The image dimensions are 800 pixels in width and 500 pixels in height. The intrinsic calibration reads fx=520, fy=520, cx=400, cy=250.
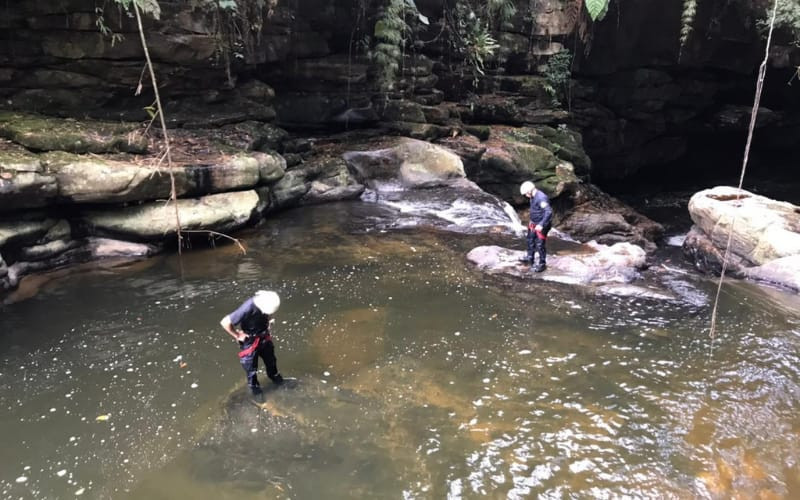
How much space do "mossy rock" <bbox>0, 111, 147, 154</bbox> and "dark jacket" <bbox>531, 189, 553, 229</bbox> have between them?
24.4ft

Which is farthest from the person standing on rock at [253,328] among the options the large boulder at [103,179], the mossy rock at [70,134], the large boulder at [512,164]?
the large boulder at [512,164]

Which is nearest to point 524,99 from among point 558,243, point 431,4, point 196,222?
point 431,4

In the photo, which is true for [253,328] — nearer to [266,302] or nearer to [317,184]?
[266,302]

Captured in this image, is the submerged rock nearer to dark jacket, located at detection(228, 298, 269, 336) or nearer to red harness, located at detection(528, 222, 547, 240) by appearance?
red harness, located at detection(528, 222, 547, 240)

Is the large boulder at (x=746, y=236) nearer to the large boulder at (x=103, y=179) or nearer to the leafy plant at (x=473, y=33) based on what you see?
the leafy plant at (x=473, y=33)

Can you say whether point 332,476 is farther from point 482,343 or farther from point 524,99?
point 524,99

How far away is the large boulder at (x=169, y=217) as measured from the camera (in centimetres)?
923

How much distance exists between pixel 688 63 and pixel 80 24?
17.7m

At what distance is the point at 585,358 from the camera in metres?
6.32

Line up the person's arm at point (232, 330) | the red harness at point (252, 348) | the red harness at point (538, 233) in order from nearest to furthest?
the person's arm at point (232, 330), the red harness at point (252, 348), the red harness at point (538, 233)

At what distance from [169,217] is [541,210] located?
21.7 feet

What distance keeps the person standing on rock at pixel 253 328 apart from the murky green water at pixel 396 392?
428 millimetres

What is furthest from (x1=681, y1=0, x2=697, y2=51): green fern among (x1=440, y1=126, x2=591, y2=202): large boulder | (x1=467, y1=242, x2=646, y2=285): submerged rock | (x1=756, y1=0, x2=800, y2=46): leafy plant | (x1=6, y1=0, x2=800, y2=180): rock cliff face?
(x1=467, y1=242, x2=646, y2=285): submerged rock

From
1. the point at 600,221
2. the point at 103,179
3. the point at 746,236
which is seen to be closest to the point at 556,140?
the point at 600,221
